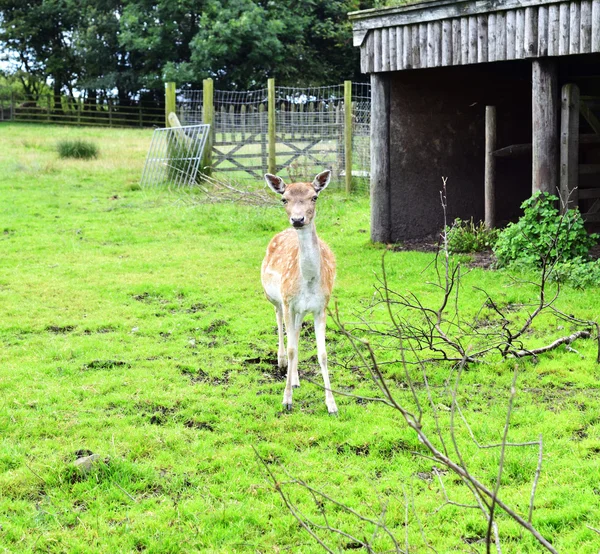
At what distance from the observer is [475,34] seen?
1101cm

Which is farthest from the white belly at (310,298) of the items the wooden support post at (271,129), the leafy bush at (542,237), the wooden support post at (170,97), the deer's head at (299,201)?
the wooden support post at (170,97)

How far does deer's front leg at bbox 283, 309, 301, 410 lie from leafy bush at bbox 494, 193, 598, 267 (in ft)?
15.0

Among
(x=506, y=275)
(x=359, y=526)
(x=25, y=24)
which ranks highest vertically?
(x=25, y=24)

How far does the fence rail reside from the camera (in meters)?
42.8

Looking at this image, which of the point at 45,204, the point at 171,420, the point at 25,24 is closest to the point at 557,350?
the point at 171,420

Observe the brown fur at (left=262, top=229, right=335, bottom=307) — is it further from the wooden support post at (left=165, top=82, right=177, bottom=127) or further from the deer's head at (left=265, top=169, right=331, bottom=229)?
the wooden support post at (left=165, top=82, right=177, bottom=127)

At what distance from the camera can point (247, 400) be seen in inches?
255

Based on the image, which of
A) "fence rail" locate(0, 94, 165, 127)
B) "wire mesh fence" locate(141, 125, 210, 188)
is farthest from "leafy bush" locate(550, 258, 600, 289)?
"fence rail" locate(0, 94, 165, 127)

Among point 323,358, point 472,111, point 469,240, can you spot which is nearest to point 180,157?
point 472,111

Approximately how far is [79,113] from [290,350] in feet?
129

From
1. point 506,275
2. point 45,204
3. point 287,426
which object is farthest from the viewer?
point 45,204

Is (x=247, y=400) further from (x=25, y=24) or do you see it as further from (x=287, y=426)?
(x=25, y=24)

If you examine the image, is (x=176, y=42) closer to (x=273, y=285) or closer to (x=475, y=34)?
(x=475, y=34)

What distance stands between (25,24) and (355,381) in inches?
1815
